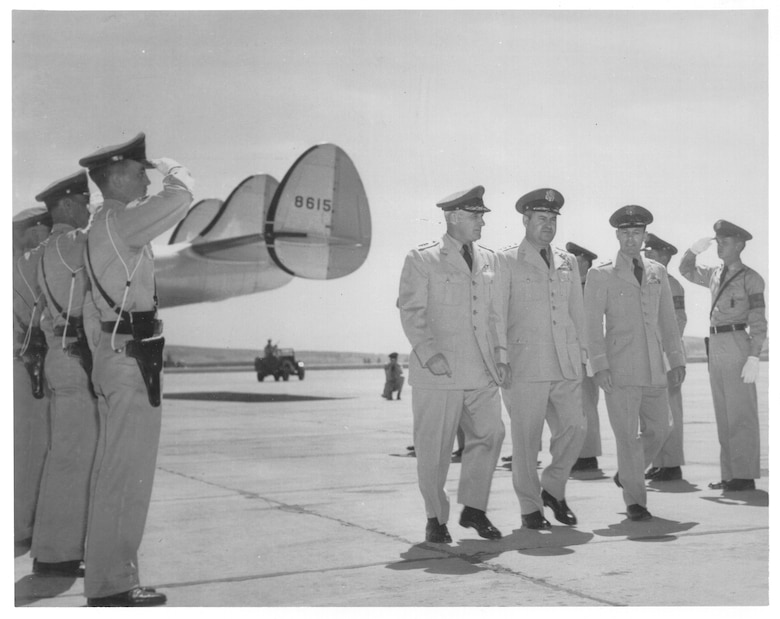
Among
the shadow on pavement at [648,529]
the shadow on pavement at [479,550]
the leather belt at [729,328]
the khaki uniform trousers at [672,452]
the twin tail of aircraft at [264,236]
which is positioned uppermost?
the twin tail of aircraft at [264,236]

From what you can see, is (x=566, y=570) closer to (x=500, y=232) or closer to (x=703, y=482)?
(x=500, y=232)

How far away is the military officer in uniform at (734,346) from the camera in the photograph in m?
6.26

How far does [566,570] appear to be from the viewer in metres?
4.08

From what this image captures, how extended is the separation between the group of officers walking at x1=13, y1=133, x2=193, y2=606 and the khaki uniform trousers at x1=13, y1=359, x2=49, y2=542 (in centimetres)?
47

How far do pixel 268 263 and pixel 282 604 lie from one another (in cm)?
1673

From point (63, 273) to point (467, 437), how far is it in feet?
7.22

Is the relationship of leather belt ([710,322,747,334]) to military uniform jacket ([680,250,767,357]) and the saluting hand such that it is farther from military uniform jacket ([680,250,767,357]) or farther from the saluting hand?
the saluting hand

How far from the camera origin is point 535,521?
514cm

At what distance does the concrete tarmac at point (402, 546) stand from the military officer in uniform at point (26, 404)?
1.20 feet

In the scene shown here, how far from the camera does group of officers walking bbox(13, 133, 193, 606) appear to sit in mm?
3842

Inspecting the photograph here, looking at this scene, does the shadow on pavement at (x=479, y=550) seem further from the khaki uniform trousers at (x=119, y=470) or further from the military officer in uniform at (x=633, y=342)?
the khaki uniform trousers at (x=119, y=470)

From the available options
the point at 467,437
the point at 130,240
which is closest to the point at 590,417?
the point at 467,437

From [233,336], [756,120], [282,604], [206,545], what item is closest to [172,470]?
[233,336]

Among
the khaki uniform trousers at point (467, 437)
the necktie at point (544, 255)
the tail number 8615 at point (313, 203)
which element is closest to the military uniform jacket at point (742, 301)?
the necktie at point (544, 255)
